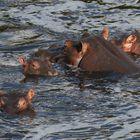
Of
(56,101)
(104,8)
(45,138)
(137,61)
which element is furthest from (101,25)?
(45,138)

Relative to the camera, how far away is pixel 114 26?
42.8 ft

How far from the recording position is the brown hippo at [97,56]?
10219 mm

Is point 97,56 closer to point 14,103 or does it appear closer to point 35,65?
point 35,65

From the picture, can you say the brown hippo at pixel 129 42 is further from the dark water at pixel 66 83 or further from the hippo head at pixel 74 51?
the dark water at pixel 66 83

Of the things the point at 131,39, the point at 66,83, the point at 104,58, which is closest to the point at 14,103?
the point at 66,83

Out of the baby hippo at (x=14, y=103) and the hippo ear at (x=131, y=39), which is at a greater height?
the hippo ear at (x=131, y=39)

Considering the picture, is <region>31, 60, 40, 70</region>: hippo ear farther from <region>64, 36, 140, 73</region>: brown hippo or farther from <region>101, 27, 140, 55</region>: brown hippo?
<region>101, 27, 140, 55</region>: brown hippo

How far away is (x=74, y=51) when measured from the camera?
10.6 meters

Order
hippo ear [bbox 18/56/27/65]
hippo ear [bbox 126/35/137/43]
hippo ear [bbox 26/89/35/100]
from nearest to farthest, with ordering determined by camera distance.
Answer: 1. hippo ear [bbox 26/89/35/100]
2. hippo ear [bbox 18/56/27/65]
3. hippo ear [bbox 126/35/137/43]

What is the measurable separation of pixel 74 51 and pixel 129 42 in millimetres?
1146

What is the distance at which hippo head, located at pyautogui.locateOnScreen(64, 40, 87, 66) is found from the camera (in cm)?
1052

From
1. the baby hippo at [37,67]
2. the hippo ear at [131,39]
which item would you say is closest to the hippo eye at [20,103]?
the baby hippo at [37,67]

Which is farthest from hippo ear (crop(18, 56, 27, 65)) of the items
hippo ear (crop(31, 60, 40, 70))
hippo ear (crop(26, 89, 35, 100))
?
hippo ear (crop(26, 89, 35, 100))

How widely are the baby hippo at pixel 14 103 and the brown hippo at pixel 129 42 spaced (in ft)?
9.63
